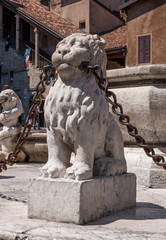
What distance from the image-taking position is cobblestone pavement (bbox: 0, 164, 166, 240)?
100 inches

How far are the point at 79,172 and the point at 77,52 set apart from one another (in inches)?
36.2

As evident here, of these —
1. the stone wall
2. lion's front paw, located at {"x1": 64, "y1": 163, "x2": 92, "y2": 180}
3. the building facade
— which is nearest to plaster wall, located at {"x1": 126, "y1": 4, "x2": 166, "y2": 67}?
the building facade

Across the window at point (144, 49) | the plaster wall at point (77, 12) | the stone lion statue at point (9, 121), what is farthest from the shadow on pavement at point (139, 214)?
the plaster wall at point (77, 12)

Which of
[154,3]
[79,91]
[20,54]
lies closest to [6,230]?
[79,91]

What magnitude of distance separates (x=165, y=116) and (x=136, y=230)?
2.54 meters

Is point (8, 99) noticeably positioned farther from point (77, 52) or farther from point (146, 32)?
point (146, 32)

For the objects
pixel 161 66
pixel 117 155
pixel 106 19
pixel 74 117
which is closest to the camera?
pixel 74 117

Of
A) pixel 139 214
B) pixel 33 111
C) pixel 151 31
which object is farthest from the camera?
pixel 151 31

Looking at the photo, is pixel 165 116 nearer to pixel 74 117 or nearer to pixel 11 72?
pixel 74 117

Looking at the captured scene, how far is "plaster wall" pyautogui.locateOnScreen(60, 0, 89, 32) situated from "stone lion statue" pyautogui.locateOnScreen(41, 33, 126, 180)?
2463cm

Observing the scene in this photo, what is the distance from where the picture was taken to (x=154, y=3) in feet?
61.0

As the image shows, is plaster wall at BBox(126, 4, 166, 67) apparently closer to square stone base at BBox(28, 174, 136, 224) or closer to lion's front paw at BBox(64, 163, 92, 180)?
square stone base at BBox(28, 174, 136, 224)

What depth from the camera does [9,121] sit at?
8578 millimetres

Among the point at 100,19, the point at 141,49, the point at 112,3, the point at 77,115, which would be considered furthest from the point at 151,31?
the point at 77,115
